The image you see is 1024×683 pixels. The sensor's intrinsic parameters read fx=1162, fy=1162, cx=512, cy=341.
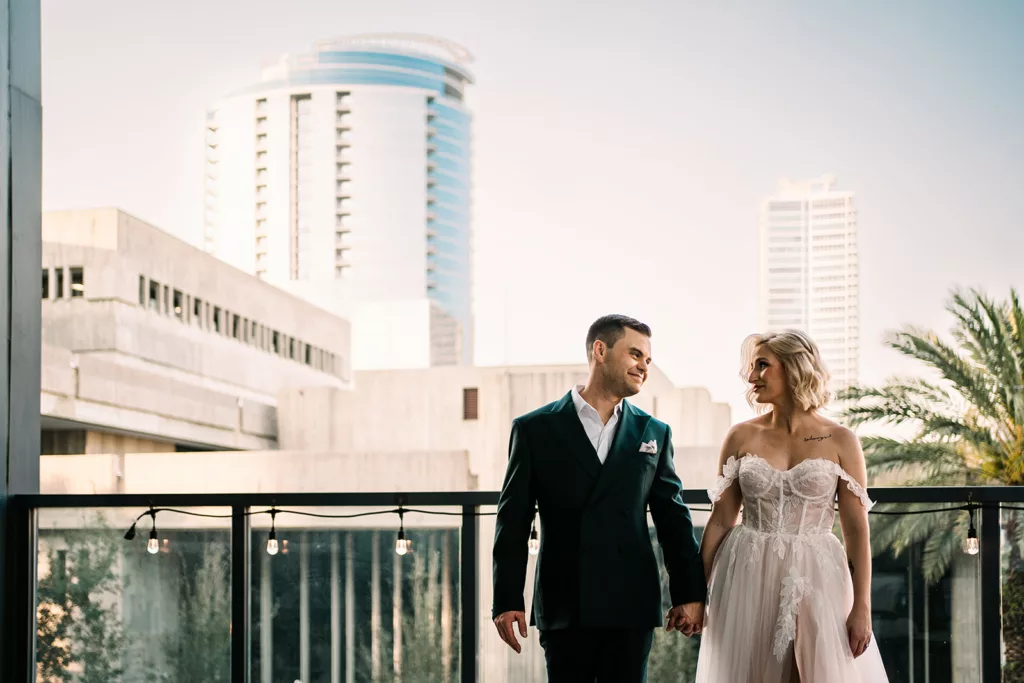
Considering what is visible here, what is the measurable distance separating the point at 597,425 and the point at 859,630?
79 centimetres

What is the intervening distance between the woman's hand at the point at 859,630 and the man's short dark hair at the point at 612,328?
0.84 metres

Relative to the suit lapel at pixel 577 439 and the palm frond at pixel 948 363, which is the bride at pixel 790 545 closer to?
the suit lapel at pixel 577 439

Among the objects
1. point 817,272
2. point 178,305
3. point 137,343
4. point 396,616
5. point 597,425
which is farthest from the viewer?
point 817,272

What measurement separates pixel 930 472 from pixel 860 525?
11.5 metres

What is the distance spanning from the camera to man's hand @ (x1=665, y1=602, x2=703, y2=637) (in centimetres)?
282

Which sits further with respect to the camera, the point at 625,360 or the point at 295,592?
the point at 295,592

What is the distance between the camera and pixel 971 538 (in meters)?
3.36

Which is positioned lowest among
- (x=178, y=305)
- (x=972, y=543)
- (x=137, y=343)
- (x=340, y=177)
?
(x=972, y=543)

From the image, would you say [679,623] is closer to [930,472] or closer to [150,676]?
[150,676]

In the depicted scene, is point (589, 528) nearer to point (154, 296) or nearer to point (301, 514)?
point (301, 514)

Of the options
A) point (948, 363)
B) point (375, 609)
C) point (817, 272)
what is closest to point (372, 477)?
point (948, 363)

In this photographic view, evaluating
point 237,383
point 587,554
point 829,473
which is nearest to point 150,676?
point 587,554

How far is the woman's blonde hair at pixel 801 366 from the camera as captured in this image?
285 centimetres

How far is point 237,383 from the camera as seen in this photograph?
120ft
